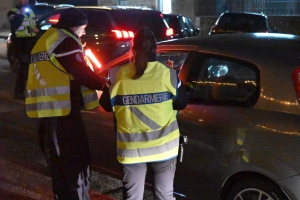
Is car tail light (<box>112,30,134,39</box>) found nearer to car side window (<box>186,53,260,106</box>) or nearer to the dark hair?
car side window (<box>186,53,260,106</box>)

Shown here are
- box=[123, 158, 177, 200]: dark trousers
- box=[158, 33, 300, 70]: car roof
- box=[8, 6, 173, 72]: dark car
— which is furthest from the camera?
box=[8, 6, 173, 72]: dark car

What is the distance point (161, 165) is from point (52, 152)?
4.46 feet

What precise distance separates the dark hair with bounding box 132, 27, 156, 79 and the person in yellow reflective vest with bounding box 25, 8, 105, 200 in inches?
29.5

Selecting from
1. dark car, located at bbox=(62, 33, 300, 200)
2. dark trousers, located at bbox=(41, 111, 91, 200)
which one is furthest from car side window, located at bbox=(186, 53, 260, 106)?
dark trousers, located at bbox=(41, 111, 91, 200)

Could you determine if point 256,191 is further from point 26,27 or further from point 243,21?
point 243,21

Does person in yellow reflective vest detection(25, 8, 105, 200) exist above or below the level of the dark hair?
below

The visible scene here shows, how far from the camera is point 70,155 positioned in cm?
430

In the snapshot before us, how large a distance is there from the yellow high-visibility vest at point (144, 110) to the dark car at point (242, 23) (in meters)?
12.2

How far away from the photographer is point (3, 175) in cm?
573

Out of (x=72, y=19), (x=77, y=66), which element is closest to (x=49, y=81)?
(x=77, y=66)

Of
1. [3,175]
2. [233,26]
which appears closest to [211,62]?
[3,175]

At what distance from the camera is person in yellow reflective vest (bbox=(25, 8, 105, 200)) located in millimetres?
4016

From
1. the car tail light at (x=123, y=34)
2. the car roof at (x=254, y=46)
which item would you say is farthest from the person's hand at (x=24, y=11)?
the car roof at (x=254, y=46)

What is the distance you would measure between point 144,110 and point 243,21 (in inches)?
504
